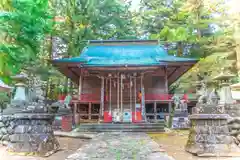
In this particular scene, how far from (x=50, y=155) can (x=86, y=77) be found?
917cm

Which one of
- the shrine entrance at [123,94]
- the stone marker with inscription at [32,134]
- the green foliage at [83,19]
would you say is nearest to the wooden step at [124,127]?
the shrine entrance at [123,94]

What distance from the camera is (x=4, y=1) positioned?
9531 mm

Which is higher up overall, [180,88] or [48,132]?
[180,88]

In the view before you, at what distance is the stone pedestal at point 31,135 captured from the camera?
229 inches

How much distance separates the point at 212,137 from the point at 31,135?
4.62 m

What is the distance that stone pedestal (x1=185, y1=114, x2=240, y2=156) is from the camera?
561cm

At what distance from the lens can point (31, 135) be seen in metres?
5.88

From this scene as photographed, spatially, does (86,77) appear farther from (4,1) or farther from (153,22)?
(153,22)

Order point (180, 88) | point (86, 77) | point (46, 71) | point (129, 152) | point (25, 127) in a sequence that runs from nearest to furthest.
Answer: point (129, 152) → point (25, 127) → point (86, 77) → point (46, 71) → point (180, 88)

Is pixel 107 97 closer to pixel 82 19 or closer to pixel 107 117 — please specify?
pixel 107 117

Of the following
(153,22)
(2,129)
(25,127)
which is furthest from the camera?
→ (153,22)

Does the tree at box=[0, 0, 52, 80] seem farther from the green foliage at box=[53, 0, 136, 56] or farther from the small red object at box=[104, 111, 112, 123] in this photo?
the green foliage at box=[53, 0, 136, 56]

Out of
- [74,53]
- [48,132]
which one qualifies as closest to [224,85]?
[48,132]

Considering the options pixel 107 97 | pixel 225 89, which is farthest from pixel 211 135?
pixel 107 97
